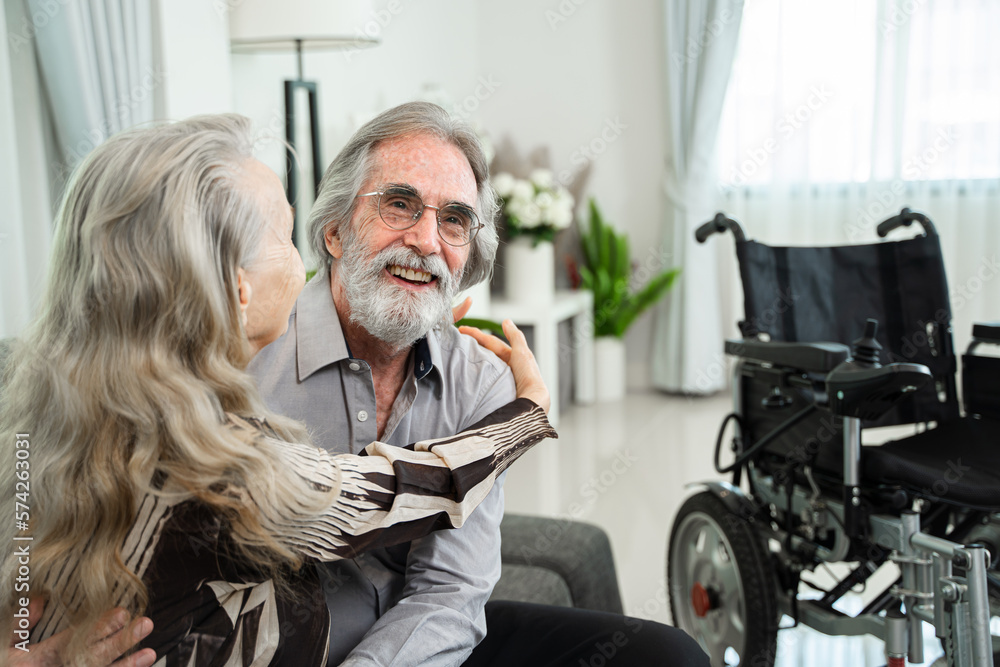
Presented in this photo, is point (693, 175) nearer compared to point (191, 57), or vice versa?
point (191, 57)

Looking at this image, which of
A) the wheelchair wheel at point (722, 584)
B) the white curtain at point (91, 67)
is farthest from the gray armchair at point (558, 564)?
the white curtain at point (91, 67)

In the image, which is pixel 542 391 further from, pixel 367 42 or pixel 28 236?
pixel 367 42

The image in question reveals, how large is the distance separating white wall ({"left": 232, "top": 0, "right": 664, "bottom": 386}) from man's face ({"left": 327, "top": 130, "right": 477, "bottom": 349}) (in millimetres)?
3715

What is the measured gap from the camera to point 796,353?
5.68 feet

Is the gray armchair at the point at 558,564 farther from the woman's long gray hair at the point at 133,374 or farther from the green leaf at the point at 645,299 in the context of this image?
the green leaf at the point at 645,299

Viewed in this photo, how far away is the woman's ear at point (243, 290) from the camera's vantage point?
0.85 meters

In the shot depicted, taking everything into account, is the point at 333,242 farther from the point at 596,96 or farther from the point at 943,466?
the point at 596,96

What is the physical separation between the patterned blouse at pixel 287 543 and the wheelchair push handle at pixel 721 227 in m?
1.36

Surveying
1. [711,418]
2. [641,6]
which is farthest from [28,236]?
[641,6]

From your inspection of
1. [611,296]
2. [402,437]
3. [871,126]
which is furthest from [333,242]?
[871,126]

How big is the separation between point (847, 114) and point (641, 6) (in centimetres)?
138

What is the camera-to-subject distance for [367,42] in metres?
2.93

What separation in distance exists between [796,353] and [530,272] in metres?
2.73

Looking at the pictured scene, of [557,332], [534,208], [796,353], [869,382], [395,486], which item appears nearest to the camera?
[395,486]
